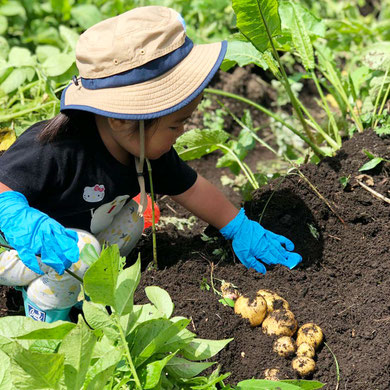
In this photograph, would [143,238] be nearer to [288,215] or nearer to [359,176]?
[288,215]

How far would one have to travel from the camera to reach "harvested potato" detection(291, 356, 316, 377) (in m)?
1.79

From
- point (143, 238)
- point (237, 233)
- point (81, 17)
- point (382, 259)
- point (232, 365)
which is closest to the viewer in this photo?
point (232, 365)

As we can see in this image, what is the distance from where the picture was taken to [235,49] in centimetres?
255

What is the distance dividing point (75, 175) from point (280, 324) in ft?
2.68

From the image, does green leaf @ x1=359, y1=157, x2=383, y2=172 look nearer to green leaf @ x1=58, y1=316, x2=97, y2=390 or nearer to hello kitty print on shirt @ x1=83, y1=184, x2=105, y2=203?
hello kitty print on shirt @ x1=83, y1=184, x2=105, y2=203

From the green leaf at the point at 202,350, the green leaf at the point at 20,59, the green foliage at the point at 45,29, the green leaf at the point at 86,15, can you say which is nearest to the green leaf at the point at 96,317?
the green leaf at the point at 202,350

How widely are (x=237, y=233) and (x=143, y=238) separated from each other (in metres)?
0.44

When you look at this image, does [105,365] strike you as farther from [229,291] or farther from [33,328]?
[229,291]

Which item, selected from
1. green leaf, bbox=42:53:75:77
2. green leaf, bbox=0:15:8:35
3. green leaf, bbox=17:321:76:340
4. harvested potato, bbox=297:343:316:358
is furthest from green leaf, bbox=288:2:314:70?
green leaf, bbox=0:15:8:35

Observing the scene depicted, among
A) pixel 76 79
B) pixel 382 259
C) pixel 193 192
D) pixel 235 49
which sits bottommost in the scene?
pixel 382 259

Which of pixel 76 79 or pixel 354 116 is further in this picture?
pixel 354 116

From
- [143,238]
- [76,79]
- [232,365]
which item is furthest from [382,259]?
[76,79]

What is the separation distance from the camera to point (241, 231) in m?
2.31

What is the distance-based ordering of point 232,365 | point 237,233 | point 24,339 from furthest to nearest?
point 237,233 → point 232,365 → point 24,339
